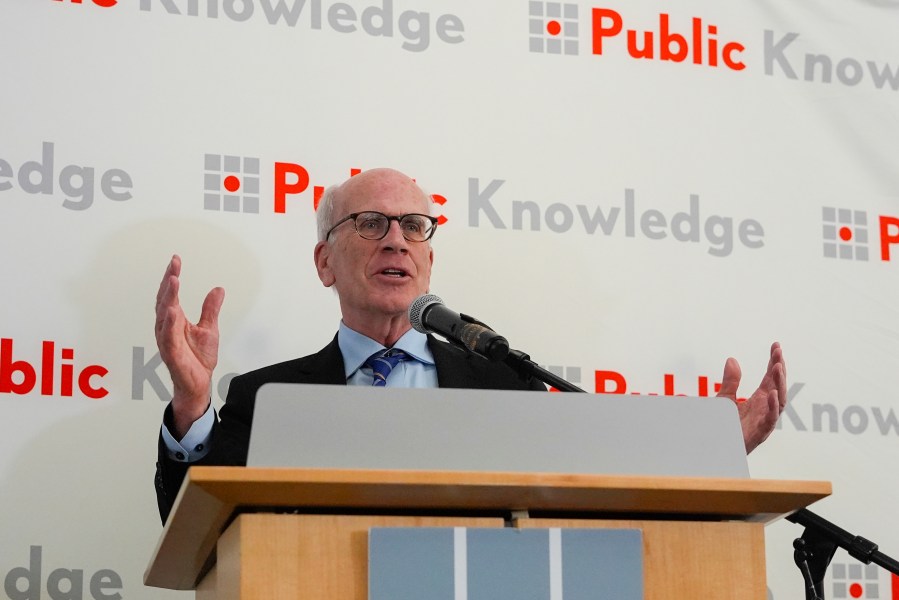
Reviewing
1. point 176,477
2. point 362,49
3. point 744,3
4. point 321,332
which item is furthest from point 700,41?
point 176,477

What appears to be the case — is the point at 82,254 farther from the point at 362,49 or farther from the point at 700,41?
the point at 700,41

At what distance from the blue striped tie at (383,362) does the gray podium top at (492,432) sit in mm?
1231

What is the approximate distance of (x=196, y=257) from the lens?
3.00 m

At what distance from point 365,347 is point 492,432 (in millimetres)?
1317

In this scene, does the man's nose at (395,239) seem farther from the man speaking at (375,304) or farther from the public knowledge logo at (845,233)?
the public knowledge logo at (845,233)

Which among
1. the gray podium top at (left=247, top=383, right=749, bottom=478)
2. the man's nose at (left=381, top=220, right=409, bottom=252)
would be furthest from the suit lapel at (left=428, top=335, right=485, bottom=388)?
the gray podium top at (left=247, top=383, right=749, bottom=478)

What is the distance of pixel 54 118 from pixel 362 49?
2.67 ft

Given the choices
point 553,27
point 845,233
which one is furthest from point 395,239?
point 845,233

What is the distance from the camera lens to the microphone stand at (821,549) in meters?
2.00

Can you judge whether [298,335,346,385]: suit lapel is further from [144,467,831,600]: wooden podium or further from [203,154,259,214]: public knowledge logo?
[144,467,831,600]: wooden podium

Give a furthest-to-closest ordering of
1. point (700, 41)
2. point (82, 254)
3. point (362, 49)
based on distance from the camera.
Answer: point (700, 41)
point (362, 49)
point (82, 254)

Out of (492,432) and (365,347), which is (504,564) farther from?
(365,347)

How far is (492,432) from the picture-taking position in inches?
60.4

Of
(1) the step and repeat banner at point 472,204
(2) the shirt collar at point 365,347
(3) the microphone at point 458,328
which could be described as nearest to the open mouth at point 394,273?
(2) the shirt collar at point 365,347
